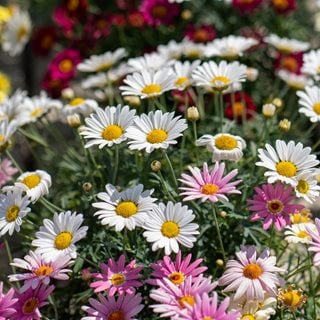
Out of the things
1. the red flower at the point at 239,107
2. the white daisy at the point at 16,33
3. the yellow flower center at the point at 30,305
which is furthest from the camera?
the white daisy at the point at 16,33

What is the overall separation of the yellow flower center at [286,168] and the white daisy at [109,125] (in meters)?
0.42

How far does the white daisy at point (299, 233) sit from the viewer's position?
1.86 m

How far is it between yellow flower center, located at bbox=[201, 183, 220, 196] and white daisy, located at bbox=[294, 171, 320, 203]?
0.21 metres

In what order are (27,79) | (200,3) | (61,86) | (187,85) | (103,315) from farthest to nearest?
(27,79)
(200,3)
(61,86)
(187,85)
(103,315)

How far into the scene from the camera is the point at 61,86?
3223mm

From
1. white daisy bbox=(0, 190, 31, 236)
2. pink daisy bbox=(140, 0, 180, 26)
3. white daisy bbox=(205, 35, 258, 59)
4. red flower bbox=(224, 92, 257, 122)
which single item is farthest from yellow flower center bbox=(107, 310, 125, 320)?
pink daisy bbox=(140, 0, 180, 26)

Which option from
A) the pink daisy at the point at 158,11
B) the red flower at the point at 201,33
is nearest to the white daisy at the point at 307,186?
the red flower at the point at 201,33

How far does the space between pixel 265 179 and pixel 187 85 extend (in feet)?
1.43

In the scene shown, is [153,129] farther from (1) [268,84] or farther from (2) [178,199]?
(1) [268,84]

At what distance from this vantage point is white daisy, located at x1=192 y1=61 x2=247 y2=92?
86.9 inches

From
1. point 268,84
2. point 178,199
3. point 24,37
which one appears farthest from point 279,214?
point 24,37

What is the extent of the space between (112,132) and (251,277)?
570 millimetres

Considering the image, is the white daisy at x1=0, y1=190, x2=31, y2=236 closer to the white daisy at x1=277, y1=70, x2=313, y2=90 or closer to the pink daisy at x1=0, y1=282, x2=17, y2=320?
the pink daisy at x1=0, y1=282, x2=17, y2=320

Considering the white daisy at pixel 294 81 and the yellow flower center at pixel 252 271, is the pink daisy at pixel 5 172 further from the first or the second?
the white daisy at pixel 294 81
